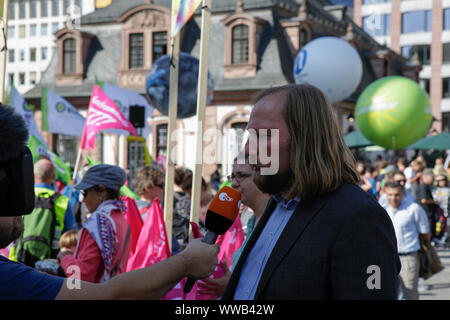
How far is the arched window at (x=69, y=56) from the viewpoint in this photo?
28031mm

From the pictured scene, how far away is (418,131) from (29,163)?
403 inches

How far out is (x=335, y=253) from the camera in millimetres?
1941

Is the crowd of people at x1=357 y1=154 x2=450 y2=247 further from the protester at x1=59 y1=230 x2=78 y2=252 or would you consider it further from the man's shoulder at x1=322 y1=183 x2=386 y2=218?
the man's shoulder at x1=322 y1=183 x2=386 y2=218

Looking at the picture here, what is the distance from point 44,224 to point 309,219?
167 inches

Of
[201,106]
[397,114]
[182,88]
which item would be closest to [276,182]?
[201,106]

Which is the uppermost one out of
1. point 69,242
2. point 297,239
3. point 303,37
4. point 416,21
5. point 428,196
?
point 416,21

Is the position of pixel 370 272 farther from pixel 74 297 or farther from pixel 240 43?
pixel 240 43

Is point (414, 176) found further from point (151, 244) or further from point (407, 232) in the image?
point (151, 244)

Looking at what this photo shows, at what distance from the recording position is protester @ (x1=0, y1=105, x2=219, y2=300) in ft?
6.30

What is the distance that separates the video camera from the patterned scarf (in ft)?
6.96

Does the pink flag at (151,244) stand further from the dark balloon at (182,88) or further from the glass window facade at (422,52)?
the glass window facade at (422,52)

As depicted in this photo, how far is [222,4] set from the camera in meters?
26.1

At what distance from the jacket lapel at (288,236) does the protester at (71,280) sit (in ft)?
0.64

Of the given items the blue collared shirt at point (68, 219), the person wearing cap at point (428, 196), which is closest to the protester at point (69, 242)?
the blue collared shirt at point (68, 219)
